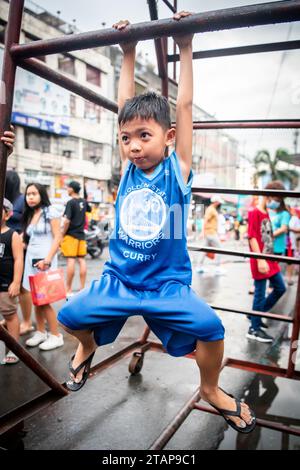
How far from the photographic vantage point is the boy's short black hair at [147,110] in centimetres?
128

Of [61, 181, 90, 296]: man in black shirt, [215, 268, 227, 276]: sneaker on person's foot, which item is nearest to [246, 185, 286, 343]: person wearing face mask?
[61, 181, 90, 296]: man in black shirt

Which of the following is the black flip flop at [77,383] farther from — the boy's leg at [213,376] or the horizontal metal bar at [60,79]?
the horizontal metal bar at [60,79]

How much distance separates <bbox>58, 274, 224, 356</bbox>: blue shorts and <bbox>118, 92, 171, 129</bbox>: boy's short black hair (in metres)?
0.58

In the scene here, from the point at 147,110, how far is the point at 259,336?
3205mm

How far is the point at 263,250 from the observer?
376cm

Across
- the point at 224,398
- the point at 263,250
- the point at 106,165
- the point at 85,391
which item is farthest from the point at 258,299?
the point at 106,165

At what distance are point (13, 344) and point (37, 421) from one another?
0.82 meters

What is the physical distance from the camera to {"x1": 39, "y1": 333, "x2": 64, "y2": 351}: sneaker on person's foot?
10.8 ft

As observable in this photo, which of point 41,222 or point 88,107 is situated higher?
point 88,107

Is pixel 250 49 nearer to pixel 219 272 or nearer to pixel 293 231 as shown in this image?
pixel 293 231

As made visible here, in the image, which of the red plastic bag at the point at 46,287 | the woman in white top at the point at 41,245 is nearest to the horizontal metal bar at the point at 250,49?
the woman in white top at the point at 41,245

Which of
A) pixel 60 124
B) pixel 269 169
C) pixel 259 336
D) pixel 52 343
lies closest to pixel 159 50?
pixel 52 343

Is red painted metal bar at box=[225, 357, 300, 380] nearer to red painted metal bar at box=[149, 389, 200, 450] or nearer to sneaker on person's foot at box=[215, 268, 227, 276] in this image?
red painted metal bar at box=[149, 389, 200, 450]

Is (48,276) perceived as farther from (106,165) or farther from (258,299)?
(106,165)
